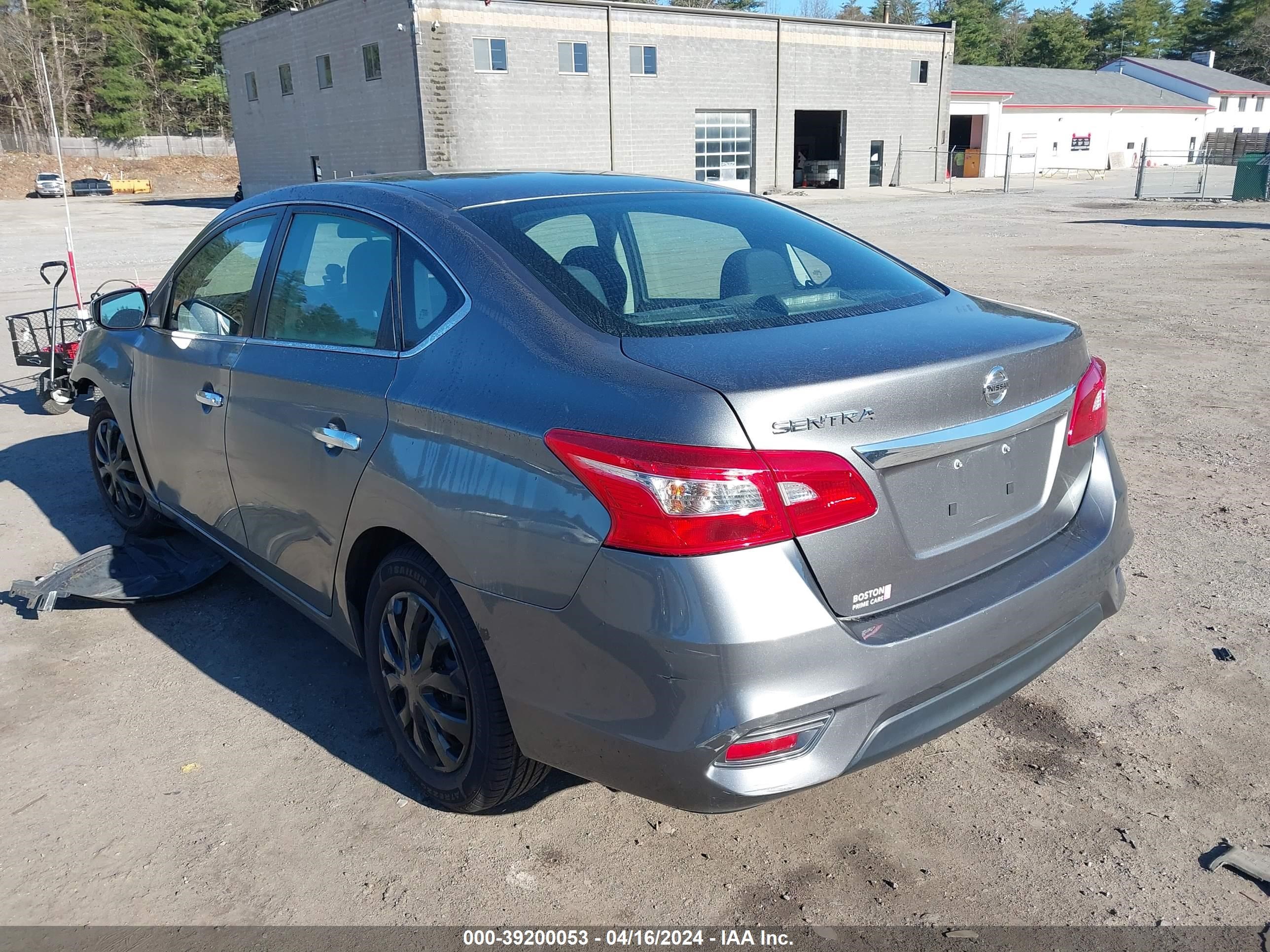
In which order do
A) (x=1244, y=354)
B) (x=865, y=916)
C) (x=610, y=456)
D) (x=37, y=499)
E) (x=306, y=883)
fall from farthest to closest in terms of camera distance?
1. (x=1244, y=354)
2. (x=37, y=499)
3. (x=306, y=883)
4. (x=865, y=916)
5. (x=610, y=456)

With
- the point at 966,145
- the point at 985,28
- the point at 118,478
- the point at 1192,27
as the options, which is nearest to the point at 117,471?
the point at 118,478

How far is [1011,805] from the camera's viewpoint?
296 cm

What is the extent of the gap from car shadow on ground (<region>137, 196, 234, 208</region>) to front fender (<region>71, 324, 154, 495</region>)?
4186 cm

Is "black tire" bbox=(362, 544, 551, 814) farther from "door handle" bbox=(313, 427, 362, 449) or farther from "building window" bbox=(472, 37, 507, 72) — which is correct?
"building window" bbox=(472, 37, 507, 72)

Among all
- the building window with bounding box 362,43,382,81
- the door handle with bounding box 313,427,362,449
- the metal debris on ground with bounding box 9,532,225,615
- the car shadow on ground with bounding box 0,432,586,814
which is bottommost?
the car shadow on ground with bounding box 0,432,586,814

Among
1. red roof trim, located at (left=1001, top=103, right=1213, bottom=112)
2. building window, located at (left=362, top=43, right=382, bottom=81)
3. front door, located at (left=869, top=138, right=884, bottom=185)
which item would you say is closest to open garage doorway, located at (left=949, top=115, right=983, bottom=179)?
red roof trim, located at (left=1001, top=103, right=1213, bottom=112)

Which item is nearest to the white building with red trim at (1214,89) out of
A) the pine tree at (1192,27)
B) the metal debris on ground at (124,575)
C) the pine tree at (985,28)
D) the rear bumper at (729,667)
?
the pine tree at (985,28)

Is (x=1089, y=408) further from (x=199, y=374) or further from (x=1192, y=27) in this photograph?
(x=1192, y=27)

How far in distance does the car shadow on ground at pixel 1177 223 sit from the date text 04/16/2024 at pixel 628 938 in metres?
24.5

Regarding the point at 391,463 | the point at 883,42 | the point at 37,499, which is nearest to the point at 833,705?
the point at 391,463

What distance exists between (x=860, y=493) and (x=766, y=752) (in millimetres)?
628

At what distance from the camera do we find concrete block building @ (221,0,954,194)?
34.5m

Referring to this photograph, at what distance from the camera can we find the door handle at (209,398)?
377cm

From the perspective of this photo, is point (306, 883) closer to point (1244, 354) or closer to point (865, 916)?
point (865, 916)
